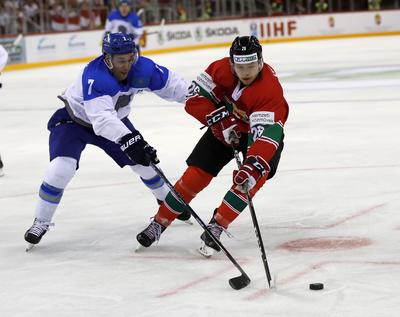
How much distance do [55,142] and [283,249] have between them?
1162 mm

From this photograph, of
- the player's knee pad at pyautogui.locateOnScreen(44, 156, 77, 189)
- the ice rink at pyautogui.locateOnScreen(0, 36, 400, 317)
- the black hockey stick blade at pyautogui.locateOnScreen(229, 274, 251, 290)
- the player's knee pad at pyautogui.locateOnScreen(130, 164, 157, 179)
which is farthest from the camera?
the player's knee pad at pyautogui.locateOnScreen(130, 164, 157, 179)

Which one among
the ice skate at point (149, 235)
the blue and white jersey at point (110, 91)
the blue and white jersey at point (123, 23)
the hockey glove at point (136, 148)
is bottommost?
the ice skate at point (149, 235)

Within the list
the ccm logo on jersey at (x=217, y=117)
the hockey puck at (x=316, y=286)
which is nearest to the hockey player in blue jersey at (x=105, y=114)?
the ccm logo on jersey at (x=217, y=117)

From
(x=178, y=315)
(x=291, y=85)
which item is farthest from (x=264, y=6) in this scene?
Answer: (x=178, y=315)

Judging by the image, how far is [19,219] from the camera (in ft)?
16.6

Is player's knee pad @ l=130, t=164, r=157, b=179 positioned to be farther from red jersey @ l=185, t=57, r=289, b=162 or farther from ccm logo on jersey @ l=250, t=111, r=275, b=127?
ccm logo on jersey @ l=250, t=111, r=275, b=127

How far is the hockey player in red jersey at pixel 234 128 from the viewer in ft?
12.9

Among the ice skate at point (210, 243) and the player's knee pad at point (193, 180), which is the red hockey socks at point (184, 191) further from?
the ice skate at point (210, 243)

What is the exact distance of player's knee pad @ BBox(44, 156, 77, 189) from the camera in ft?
14.2

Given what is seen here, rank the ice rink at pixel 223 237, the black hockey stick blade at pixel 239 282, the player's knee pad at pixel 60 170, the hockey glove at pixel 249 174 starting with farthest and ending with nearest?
the player's knee pad at pixel 60 170
the hockey glove at pixel 249 174
the black hockey stick blade at pixel 239 282
the ice rink at pixel 223 237

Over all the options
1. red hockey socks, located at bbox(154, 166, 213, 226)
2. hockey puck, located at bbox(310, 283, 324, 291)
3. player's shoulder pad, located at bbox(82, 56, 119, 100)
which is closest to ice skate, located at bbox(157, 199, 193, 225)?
red hockey socks, located at bbox(154, 166, 213, 226)

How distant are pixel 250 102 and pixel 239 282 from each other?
2.78 feet

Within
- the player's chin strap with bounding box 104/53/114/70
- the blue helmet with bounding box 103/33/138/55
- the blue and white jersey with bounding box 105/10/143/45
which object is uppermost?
the blue helmet with bounding box 103/33/138/55

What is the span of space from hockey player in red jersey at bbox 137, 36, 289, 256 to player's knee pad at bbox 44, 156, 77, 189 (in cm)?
46
